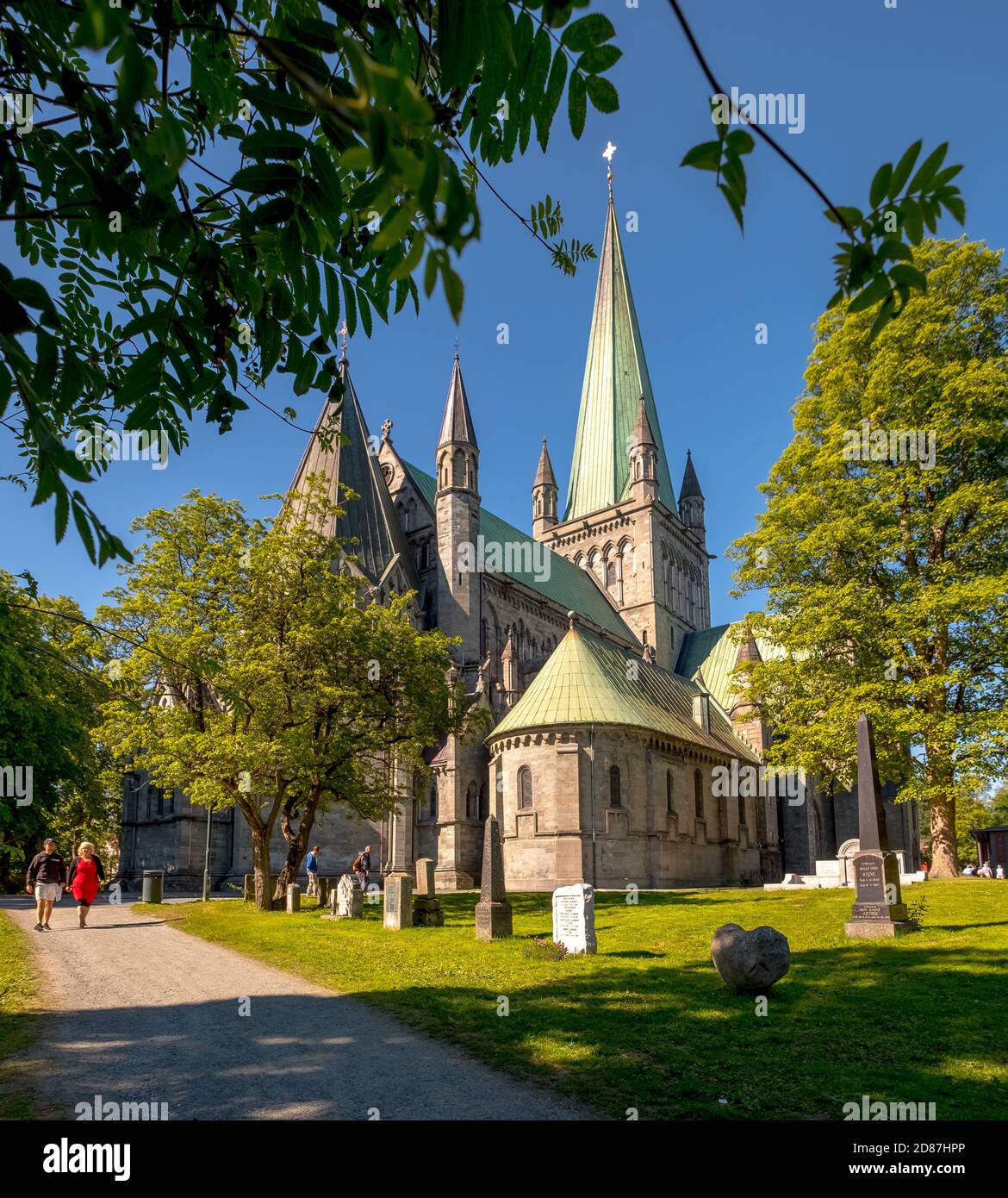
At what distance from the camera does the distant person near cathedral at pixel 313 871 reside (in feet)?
85.2

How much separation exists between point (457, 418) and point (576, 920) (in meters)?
37.1

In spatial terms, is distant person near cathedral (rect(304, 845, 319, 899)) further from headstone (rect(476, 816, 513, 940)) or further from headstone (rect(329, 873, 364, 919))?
headstone (rect(476, 816, 513, 940))

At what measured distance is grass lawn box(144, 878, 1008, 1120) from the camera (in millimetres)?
6258

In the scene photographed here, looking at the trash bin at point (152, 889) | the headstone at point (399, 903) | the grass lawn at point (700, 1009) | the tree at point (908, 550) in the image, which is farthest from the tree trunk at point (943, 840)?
the trash bin at point (152, 889)

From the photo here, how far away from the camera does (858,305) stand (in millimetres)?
2760

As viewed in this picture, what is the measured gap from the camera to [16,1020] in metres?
8.82

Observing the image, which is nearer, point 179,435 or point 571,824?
point 179,435

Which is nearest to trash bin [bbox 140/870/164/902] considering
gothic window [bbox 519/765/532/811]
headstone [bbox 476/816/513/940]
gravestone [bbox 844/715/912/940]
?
gothic window [bbox 519/765/532/811]

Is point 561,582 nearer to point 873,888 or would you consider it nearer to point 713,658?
point 713,658

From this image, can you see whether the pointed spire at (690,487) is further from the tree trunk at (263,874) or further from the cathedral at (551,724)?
the tree trunk at (263,874)

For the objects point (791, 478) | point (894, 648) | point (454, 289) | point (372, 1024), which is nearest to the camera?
point (454, 289)
